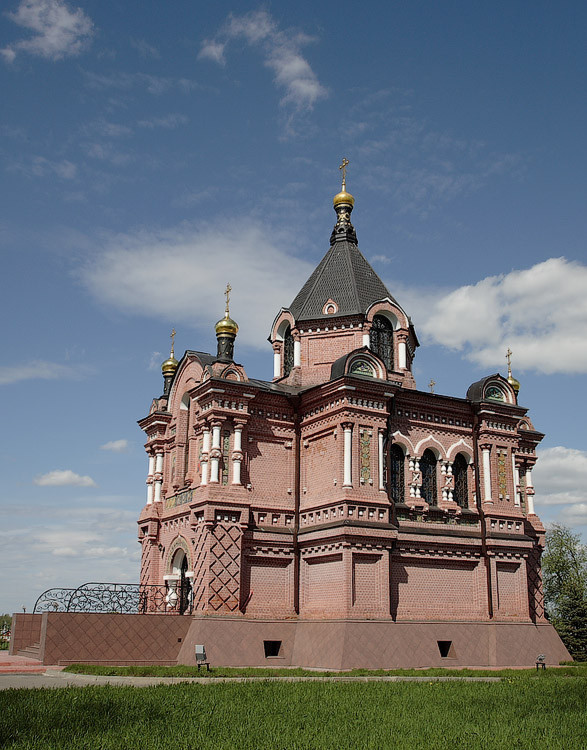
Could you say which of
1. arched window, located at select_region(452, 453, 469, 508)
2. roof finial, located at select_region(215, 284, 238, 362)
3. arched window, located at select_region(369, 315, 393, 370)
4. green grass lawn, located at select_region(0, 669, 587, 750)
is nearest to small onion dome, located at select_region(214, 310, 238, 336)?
roof finial, located at select_region(215, 284, 238, 362)

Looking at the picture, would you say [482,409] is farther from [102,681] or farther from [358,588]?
[102,681]

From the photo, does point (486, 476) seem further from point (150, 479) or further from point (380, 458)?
point (150, 479)

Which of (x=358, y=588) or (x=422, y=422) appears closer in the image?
(x=358, y=588)

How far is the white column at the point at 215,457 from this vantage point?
18469 mm

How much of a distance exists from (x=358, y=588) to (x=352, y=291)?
29.4 feet

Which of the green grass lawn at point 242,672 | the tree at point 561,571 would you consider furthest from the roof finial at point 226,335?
the tree at point 561,571

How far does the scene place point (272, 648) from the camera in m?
18.4

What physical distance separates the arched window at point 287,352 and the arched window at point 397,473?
453cm

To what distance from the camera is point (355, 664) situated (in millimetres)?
16641

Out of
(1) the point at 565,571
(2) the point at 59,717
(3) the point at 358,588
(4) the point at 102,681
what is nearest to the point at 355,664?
(3) the point at 358,588

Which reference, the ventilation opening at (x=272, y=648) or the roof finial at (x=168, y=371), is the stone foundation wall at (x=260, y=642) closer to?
the ventilation opening at (x=272, y=648)

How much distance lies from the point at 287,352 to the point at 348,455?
234 inches

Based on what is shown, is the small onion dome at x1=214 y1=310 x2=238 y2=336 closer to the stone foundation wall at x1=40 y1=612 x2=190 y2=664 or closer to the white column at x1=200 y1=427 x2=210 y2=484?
the white column at x1=200 y1=427 x2=210 y2=484

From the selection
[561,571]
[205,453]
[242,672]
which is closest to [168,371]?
[205,453]
